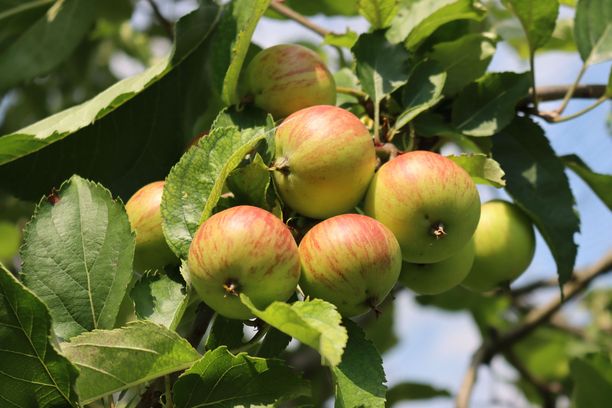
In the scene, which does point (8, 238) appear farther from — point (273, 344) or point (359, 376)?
point (359, 376)

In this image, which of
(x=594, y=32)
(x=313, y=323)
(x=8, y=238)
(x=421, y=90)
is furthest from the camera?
(x=8, y=238)

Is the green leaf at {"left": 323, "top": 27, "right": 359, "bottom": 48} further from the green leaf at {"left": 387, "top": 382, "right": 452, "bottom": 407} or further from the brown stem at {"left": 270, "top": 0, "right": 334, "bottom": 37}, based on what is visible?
the green leaf at {"left": 387, "top": 382, "right": 452, "bottom": 407}

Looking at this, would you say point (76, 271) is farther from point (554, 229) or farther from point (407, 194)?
point (554, 229)

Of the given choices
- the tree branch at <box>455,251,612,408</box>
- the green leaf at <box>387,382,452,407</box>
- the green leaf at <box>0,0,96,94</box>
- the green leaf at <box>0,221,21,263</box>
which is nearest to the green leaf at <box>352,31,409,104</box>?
the green leaf at <box>0,0,96,94</box>

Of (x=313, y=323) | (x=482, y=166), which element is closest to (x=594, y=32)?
(x=482, y=166)

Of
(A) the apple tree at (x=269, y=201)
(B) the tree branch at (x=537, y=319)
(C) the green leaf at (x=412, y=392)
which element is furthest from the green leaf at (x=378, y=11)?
(C) the green leaf at (x=412, y=392)

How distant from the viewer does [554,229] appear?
158 cm

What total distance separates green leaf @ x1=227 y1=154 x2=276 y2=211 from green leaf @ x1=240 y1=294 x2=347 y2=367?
0.21 meters

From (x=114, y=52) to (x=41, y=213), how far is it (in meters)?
2.45

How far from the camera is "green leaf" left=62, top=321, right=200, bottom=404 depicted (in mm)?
1059

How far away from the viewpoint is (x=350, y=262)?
112 centimetres

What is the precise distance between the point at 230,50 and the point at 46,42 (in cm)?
77

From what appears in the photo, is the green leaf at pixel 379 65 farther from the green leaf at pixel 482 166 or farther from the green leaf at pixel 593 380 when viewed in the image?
the green leaf at pixel 593 380

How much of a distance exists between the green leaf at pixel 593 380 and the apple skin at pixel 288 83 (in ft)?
3.45
